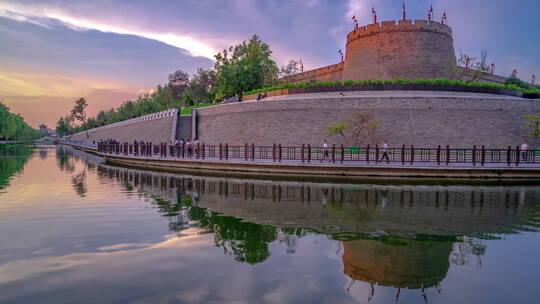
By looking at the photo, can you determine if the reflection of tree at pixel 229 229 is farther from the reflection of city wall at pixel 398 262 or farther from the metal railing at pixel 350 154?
the metal railing at pixel 350 154

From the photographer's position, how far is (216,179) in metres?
16.7

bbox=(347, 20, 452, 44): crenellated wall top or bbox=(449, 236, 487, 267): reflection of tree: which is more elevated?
bbox=(347, 20, 452, 44): crenellated wall top

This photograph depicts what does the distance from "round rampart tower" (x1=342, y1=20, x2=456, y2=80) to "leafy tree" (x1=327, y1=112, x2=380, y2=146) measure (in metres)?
10.7

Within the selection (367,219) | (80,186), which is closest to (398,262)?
(367,219)

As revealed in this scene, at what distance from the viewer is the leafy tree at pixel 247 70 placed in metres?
46.9

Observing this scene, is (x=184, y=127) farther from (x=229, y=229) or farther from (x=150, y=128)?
(x=229, y=229)

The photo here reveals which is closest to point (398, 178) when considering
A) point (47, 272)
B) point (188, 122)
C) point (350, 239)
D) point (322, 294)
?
point (350, 239)

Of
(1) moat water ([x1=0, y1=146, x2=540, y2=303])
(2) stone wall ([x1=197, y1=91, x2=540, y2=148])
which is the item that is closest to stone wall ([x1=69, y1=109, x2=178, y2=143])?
(2) stone wall ([x1=197, y1=91, x2=540, y2=148])

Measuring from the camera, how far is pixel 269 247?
687 cm

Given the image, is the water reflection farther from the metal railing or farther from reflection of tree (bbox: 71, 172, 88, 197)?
the metal railing

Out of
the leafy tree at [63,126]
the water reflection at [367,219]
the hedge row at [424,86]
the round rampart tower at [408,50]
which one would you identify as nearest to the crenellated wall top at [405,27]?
the round rampart tower at [408,50]

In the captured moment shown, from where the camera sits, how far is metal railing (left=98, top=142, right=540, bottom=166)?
18156 mm

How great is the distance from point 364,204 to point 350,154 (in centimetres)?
1053

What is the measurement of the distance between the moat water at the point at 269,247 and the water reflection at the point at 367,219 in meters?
0.04
